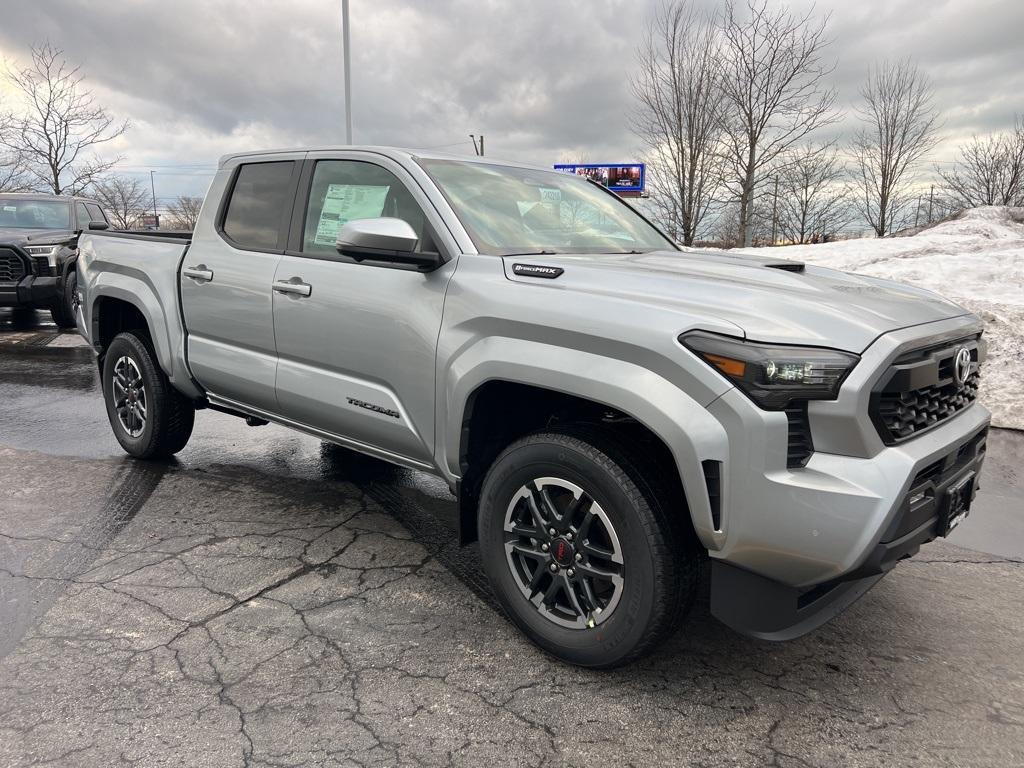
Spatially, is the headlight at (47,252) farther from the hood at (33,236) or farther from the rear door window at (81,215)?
the rear door window at (81,215)

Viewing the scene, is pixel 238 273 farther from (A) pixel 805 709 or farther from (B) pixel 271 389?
(A) pixel 805 709

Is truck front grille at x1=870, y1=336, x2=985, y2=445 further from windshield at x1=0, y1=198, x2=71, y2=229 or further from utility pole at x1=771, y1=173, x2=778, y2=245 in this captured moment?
utility pole at x1=771, y1=173, x2=778, y2=245

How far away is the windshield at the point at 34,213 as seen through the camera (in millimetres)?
11570

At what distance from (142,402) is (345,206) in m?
2.28

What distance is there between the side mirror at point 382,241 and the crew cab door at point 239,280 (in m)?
0.99

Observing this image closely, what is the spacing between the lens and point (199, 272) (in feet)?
13.9

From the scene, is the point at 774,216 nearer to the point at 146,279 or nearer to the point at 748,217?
the point at 748,217

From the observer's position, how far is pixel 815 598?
242cm

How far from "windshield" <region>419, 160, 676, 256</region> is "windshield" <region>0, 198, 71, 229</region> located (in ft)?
34.5

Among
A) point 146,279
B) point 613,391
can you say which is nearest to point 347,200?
point 146,279

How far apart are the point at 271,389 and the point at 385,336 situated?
989mm

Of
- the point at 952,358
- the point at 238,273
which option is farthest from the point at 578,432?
the point at 238,273

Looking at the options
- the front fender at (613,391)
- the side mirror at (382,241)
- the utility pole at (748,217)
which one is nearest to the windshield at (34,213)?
the side mirror at (382,241)

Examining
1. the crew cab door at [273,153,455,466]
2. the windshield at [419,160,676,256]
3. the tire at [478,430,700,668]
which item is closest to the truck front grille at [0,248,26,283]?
the crew cab door at [273,153,455,466]
